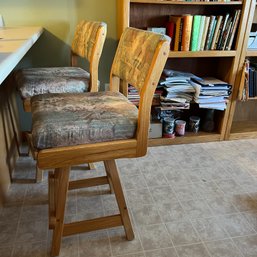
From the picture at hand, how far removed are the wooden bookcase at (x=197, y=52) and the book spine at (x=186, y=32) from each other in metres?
0.04

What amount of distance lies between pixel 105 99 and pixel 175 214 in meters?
0.72

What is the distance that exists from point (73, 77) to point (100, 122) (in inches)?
25.4

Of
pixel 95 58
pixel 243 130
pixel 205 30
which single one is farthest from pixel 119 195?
pixel 243 130

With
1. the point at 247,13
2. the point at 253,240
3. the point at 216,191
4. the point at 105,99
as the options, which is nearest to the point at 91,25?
the point at 105,99

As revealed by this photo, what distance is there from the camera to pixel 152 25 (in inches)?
77.4

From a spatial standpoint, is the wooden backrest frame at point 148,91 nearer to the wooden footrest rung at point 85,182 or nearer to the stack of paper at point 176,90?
the wooden footrest rung at point 85,182

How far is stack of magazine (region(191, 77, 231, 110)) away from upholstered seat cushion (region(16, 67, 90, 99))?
862mm

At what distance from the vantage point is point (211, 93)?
1.94m

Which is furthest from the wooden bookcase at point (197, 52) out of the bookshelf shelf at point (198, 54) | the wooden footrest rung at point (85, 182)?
the wooden footrest rung at point (85, 182)

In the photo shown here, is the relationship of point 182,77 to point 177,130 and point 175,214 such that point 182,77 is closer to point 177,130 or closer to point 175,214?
point 177,130

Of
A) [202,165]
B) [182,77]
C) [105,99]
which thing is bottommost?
[202,165]

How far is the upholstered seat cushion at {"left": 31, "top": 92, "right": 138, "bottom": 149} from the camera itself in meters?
0.86

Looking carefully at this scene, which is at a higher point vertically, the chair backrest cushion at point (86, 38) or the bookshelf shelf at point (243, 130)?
the chair backrest cushion at point (86, 38)

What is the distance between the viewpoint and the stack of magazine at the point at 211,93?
75.7 inches
